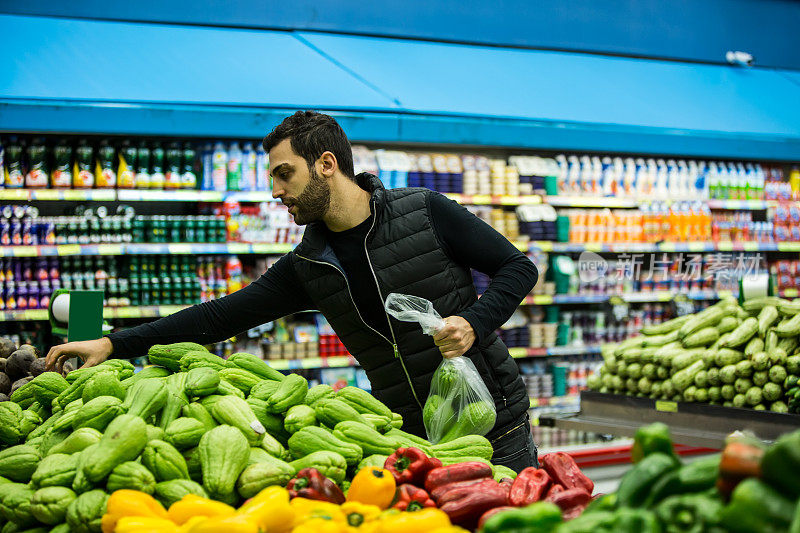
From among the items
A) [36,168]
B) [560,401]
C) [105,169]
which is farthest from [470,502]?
[560,401]

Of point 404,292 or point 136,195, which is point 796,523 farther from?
point 136,195

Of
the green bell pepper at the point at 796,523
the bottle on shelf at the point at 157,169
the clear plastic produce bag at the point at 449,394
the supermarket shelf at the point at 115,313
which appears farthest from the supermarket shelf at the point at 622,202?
the green bell pepper at the point at 796,523

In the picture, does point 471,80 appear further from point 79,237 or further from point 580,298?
point 79,237

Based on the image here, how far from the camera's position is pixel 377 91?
5.16m

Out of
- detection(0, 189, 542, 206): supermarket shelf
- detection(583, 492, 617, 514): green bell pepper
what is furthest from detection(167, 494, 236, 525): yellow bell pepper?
detection(0, 189, 542, 206): supermarket shelf

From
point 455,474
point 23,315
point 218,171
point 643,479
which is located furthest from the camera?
point 218,171

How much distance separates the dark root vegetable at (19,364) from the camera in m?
2.35

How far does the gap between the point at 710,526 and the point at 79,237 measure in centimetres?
414

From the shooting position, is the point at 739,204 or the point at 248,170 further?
the point at 739,204

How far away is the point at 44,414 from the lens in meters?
1.94

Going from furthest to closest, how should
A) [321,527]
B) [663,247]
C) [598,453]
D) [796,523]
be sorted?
1. [663,247]
2. [598,453]
3. [321,527]
4. [796,523]

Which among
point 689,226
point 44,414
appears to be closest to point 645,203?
point 689,226

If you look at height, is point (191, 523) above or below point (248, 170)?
below

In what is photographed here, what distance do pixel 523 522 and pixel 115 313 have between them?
12.4 feet
